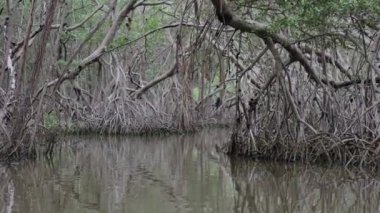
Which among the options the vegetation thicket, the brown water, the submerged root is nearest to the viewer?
the brown water

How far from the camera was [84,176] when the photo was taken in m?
6.75

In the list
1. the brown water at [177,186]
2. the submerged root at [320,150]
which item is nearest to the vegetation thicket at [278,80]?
the submerged root at [320,150]

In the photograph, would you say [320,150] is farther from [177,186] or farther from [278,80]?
[177,186]

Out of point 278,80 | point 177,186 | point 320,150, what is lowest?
point 177,186

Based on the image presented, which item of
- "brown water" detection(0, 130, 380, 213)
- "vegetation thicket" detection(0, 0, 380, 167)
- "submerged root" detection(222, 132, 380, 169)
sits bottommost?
"brown water" detection(0, 130, 380, 213)

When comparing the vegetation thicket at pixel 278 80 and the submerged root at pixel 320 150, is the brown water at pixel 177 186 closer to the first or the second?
the submerged root at pixel 320 150

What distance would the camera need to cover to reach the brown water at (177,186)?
511 centimetres

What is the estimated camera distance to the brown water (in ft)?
16.8

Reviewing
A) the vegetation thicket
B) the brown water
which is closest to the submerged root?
the vegetation thicket

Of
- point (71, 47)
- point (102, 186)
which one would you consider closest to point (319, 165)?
point (102, 186)

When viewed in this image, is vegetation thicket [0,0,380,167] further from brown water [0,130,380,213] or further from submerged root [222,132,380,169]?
brown water [0,130,380,213]

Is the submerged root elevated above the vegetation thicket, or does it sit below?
below

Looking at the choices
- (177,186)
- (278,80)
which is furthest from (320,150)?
(177,186)

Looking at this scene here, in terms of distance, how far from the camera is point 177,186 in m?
6.09
